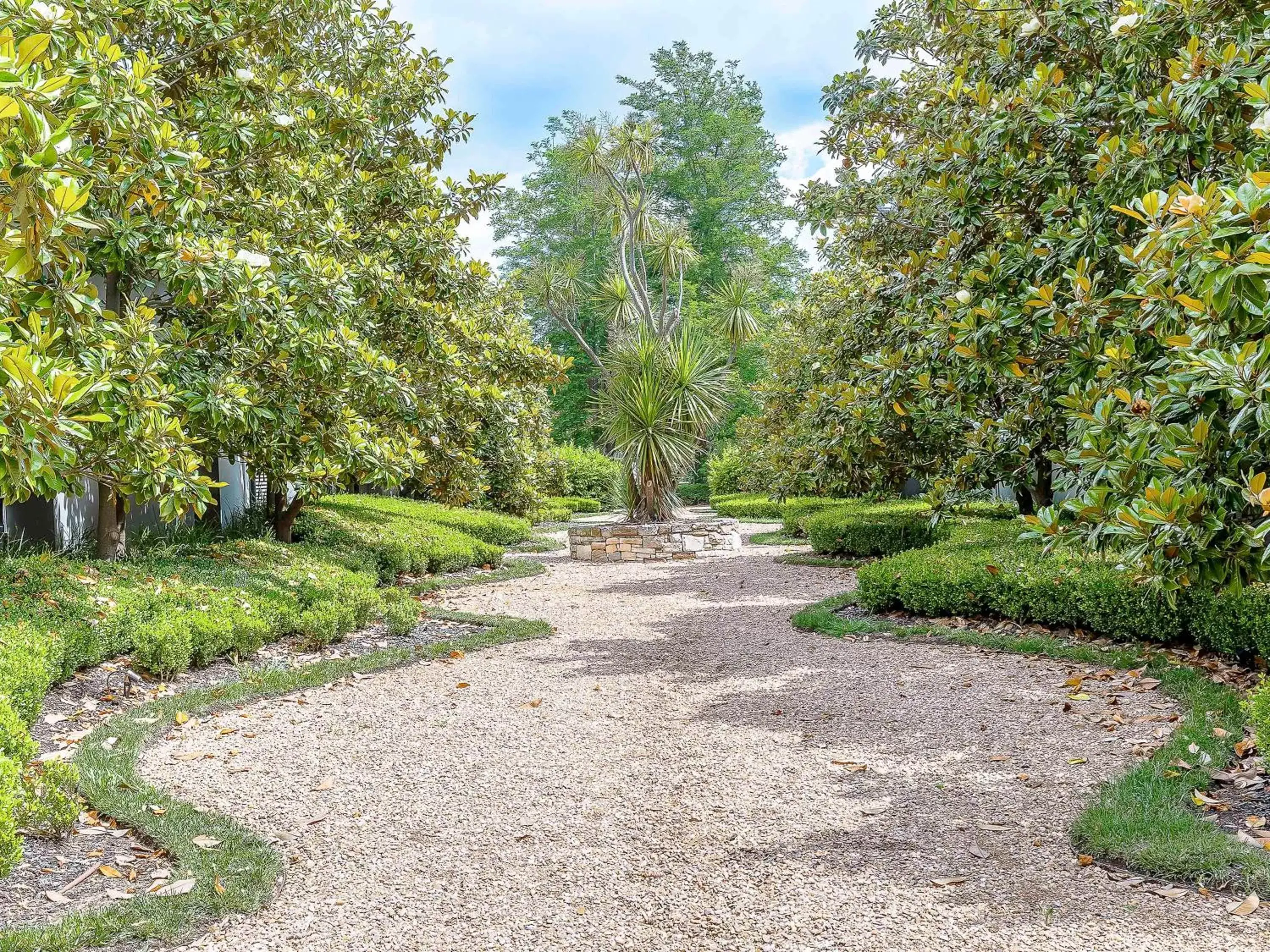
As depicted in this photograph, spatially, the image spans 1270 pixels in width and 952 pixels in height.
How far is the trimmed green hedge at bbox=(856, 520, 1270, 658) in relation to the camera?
4.98 meters

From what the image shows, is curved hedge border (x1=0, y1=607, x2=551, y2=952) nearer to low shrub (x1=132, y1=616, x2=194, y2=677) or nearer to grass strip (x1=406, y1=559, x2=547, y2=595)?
low shrub (x1=132, y1=616, x2=194, y2=677)

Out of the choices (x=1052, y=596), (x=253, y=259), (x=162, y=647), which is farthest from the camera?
(x=1052, y=596)

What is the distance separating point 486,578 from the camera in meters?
10.4

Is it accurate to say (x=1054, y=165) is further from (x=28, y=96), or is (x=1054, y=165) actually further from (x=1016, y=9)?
(x=28, y=96)

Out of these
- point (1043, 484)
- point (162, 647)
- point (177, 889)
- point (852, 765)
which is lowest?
point (852, 765)

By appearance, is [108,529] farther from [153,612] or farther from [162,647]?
[162,647]

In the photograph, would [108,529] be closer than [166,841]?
No

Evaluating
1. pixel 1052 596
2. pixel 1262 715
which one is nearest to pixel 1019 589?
pixel 1052 596

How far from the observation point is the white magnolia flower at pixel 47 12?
11.4ft

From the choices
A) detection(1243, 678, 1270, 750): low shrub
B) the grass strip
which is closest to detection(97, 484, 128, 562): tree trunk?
the grass strip

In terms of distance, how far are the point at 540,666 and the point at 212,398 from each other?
2.95 m

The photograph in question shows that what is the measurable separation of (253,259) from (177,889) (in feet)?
14.2

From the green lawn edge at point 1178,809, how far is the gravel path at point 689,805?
5.2 inches

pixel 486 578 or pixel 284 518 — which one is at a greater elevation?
pixel 284 518
